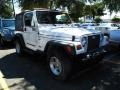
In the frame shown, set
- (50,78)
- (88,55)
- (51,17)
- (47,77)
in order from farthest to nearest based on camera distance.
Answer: (51,17) → (47,77) → (50,78) → (88,55)

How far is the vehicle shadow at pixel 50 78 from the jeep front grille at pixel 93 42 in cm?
87

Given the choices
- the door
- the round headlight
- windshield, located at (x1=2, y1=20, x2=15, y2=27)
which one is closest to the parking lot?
the door

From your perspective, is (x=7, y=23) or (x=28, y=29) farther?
(x=7, y=23)

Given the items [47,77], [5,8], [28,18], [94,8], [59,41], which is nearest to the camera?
[59,41]

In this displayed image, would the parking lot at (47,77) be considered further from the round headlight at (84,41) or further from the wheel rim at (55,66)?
the round headlight at (84,41)

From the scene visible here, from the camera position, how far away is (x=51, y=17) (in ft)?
27.3

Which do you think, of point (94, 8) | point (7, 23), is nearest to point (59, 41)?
point (7, 23)

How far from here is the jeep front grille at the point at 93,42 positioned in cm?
655

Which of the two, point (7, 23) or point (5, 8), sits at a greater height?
point (5, 8)

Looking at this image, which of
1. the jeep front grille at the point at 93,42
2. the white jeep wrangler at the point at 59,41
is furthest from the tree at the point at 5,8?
the jeep front grille at the point at 93,42

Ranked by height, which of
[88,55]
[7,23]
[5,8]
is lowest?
[88,55]

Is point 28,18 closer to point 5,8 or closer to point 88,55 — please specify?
point 88,55

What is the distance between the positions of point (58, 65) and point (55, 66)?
0.74 feet

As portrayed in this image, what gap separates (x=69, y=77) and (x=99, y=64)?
2016 mm
